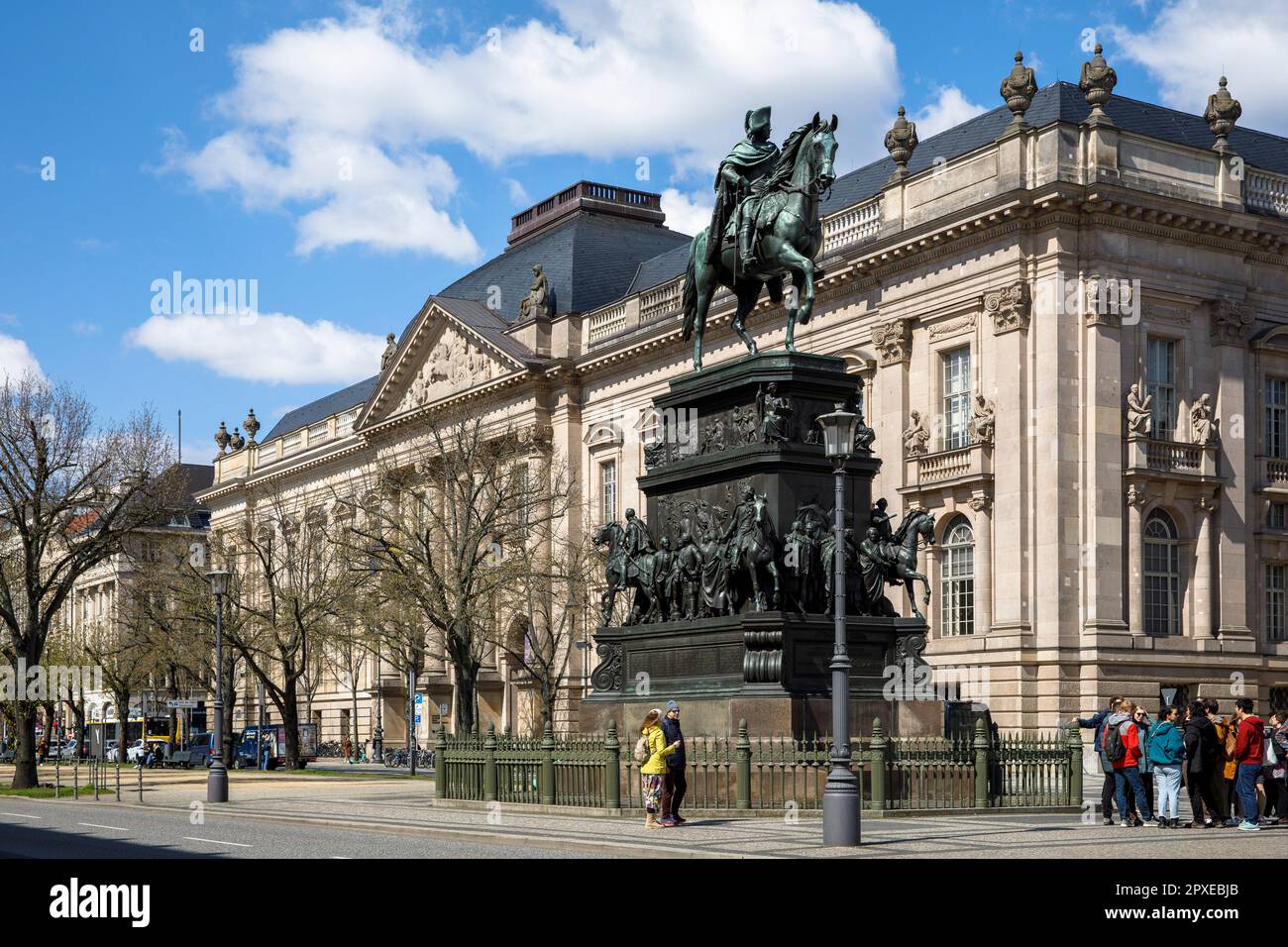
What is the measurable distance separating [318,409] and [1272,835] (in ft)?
324

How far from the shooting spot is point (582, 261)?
8350cm

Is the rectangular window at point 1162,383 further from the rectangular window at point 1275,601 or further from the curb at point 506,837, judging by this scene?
the curb at point 506,837

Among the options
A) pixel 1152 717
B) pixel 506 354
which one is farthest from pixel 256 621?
pixel 1152 717

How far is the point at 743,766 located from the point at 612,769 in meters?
2.76

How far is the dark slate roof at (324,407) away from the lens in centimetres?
11062

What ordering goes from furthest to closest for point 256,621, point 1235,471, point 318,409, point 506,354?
point 318,409 < point 506,354 < point 256,621 < point 1235,471

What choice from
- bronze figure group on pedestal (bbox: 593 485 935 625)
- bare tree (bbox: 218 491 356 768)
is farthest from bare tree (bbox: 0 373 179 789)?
bronze figure group on pedestal (bbox: 593 485 935 625)

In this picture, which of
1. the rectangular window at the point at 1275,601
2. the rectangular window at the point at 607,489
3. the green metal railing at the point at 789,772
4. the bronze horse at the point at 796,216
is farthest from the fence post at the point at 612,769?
the rectangular window at the point at 607,489

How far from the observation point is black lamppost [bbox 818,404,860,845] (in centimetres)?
1998

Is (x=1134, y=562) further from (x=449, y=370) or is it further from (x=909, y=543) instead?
(x=449, y=370)

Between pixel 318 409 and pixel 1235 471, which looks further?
pixel 318 409
